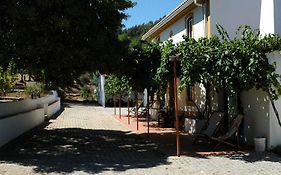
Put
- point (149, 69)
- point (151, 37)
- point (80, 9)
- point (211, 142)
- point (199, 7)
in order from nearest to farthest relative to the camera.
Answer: point (80, 9) → point (211, 142) → point (149, 69) → point (199, 7) → point (151, 37)

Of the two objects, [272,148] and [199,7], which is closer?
[272,148]

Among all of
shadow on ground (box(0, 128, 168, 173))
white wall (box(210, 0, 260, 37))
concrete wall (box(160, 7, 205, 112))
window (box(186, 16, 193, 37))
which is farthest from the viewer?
window (box(186, 16, 193, 37))

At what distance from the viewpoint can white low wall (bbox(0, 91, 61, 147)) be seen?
1346cm

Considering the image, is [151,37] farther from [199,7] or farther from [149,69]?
Result: [149,69]

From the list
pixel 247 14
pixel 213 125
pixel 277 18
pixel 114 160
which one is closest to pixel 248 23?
pixel 247 14

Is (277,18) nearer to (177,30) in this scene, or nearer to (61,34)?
(61,34)

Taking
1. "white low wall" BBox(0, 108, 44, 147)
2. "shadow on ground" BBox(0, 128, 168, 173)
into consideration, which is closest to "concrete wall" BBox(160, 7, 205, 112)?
"shadow on ground" BBox(0, 128, 168, 173)

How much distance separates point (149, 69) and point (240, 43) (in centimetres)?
390

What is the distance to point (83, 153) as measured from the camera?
11.6m

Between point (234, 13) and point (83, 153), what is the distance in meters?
6.32

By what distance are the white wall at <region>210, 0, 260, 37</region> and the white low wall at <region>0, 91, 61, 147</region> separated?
293 inches

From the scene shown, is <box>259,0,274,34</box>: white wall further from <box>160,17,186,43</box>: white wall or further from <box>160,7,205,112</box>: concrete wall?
<box>160,17,186,43</box>: white wall

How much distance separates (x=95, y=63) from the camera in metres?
12.2

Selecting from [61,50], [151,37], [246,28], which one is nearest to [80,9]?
[61,50]
